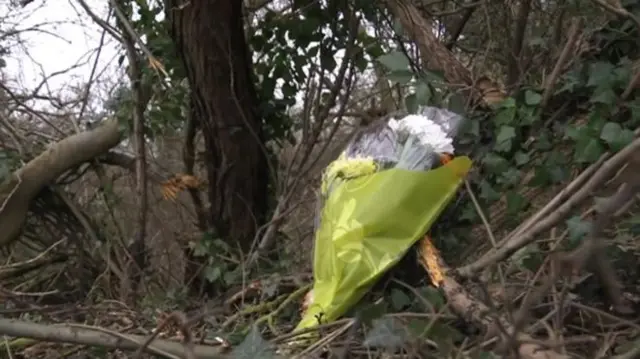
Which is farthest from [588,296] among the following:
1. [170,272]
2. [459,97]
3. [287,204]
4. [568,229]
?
[170,272]

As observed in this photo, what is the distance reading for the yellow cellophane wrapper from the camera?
213 cm

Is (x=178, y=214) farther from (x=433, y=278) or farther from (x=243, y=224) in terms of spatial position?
(x=433, y=278)

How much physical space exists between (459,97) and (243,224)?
64.3 inches

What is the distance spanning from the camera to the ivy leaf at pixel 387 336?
161 cm

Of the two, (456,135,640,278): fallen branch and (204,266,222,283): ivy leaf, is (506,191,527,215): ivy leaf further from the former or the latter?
(204,266,222,283): ivy leaf

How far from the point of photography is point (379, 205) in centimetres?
214

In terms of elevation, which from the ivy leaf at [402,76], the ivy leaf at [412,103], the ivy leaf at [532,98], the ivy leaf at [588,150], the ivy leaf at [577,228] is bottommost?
the ivy leaf at [577,228]

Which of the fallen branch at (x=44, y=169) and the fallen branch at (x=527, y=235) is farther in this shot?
the fallen branch at (x=44, y=169)

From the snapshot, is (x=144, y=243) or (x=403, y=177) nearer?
(x=403, y=177)

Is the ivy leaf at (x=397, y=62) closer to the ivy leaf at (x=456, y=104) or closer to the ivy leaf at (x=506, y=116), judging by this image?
the ivy leaf at (x=456, y=104)

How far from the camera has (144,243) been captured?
415 centimetres

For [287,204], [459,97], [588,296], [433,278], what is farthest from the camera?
[287,204]

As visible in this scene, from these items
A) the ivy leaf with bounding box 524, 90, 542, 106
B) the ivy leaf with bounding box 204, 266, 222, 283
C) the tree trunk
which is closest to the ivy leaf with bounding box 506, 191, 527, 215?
the ivy leaf with bounding box 524, 90, 542, 106

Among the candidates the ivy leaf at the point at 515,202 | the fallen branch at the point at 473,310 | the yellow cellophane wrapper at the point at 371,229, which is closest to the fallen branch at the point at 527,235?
the fallen branch at the point at 473,310
